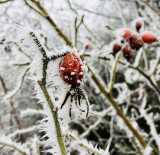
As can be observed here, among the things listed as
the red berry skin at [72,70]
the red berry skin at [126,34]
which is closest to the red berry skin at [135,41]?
the red berry skin at [126,34]

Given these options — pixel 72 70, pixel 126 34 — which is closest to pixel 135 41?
pixel 126 34

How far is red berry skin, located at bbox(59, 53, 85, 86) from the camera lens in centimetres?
38

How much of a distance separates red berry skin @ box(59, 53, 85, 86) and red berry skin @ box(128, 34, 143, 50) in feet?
2.16

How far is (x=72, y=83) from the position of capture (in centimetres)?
39

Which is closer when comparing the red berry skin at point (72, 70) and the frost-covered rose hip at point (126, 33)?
the red berry skin at point (72, 70)

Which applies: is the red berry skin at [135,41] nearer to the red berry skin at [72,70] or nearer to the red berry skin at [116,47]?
the red berry skin at [116,47]

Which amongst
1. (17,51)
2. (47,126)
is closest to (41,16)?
(17,51)

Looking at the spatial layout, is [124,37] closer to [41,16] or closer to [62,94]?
[41,16]

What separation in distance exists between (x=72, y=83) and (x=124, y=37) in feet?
2.34

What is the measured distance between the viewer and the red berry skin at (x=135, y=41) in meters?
0.96

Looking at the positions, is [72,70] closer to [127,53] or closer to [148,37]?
[127,53]

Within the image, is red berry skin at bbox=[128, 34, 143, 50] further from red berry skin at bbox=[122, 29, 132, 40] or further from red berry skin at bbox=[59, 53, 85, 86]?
red berry skin at bbox=[59, 53, 85, 86]

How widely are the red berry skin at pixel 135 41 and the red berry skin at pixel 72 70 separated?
0.66 meters

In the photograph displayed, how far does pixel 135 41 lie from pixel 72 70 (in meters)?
0.69
